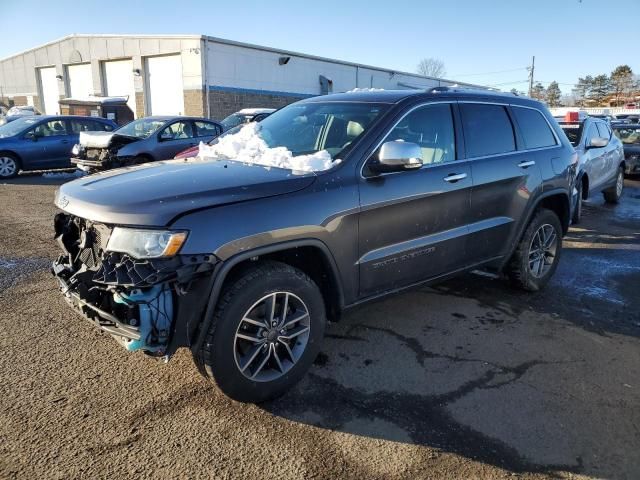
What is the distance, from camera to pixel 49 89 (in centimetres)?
3531

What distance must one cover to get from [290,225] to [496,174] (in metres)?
2.26

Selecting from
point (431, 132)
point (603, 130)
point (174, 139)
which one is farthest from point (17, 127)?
point (603, 130)

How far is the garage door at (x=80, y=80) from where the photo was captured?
32.1m

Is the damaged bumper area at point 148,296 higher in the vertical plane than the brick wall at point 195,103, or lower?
lower

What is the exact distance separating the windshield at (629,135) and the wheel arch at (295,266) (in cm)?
1522

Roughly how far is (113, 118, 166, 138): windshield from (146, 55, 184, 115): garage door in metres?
16.6

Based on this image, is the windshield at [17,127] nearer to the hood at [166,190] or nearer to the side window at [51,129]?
the side window at [51,129]

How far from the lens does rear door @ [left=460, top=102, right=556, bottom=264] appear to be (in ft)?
13.7

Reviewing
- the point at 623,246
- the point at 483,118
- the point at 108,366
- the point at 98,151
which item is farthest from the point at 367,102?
the point at 98,151

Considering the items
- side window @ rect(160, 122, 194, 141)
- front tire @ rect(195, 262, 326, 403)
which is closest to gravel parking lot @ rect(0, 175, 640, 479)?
front tire @ rect(195, 262, 326, 403)

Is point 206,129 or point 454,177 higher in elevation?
point 206,129

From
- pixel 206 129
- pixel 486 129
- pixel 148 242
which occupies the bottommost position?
pixel 148 242

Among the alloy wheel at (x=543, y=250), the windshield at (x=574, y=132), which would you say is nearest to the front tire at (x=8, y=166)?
the alloy wheel at (x=543, y=250)

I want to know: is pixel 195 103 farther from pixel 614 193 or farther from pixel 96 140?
pixel 614 193
